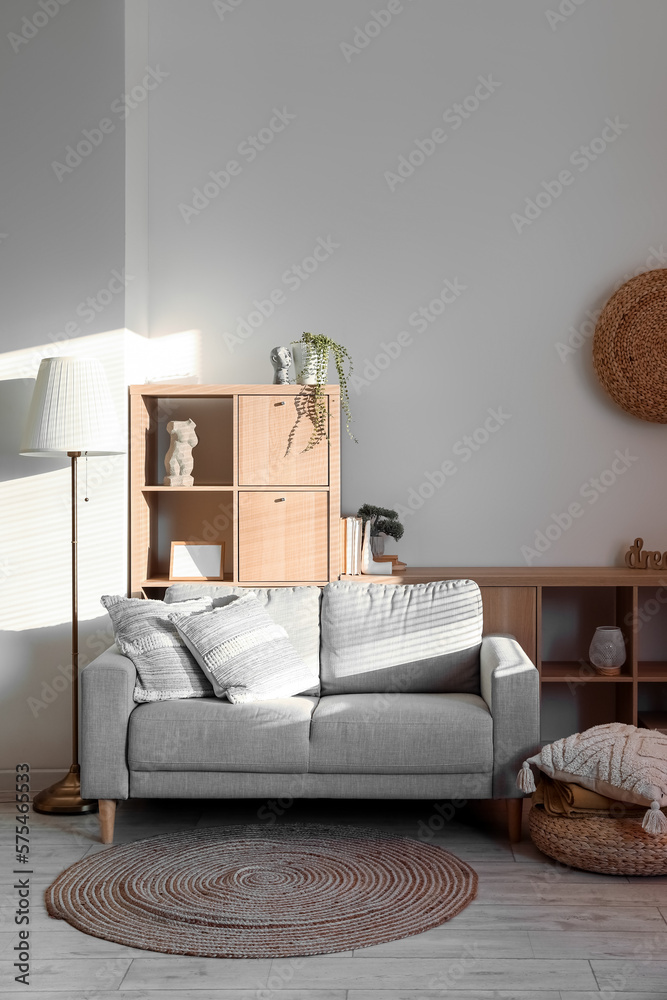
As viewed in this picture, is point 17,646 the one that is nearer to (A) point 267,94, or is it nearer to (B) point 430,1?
(A) point 267,94

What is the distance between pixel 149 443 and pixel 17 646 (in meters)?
1.04

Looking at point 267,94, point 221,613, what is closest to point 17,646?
point 221,613

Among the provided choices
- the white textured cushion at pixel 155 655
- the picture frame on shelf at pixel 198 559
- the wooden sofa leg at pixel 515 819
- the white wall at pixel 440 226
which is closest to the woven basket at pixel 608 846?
the wooden sofa leg at pixel 515 819

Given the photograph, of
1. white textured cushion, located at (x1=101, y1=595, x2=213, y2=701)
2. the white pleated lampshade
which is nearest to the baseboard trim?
white textured cushion, located at (x1=101, y1=595, x2=213, y2=701)

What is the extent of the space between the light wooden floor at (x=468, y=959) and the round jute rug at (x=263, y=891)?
0.05 m

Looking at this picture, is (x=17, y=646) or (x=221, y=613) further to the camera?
(x=17, y=646)

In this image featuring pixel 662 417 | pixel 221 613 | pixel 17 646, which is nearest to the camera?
pixel 221 613

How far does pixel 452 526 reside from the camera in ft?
14.3

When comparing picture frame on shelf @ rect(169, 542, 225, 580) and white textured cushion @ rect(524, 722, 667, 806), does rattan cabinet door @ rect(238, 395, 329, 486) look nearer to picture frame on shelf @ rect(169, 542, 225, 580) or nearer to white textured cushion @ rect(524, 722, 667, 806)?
picture frame on shelf @ rect(169, 542, 225, 580)

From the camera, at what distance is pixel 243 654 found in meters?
3.34

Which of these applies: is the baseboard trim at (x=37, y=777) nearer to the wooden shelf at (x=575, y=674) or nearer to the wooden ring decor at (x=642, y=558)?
the wooden shelf at (x=575, y=674)

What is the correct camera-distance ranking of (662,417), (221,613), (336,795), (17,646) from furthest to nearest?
(662,417)
(17,646)
(221,613)
(336,795)

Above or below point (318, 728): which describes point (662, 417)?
above

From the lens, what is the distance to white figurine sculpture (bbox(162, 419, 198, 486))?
4.09 metres
